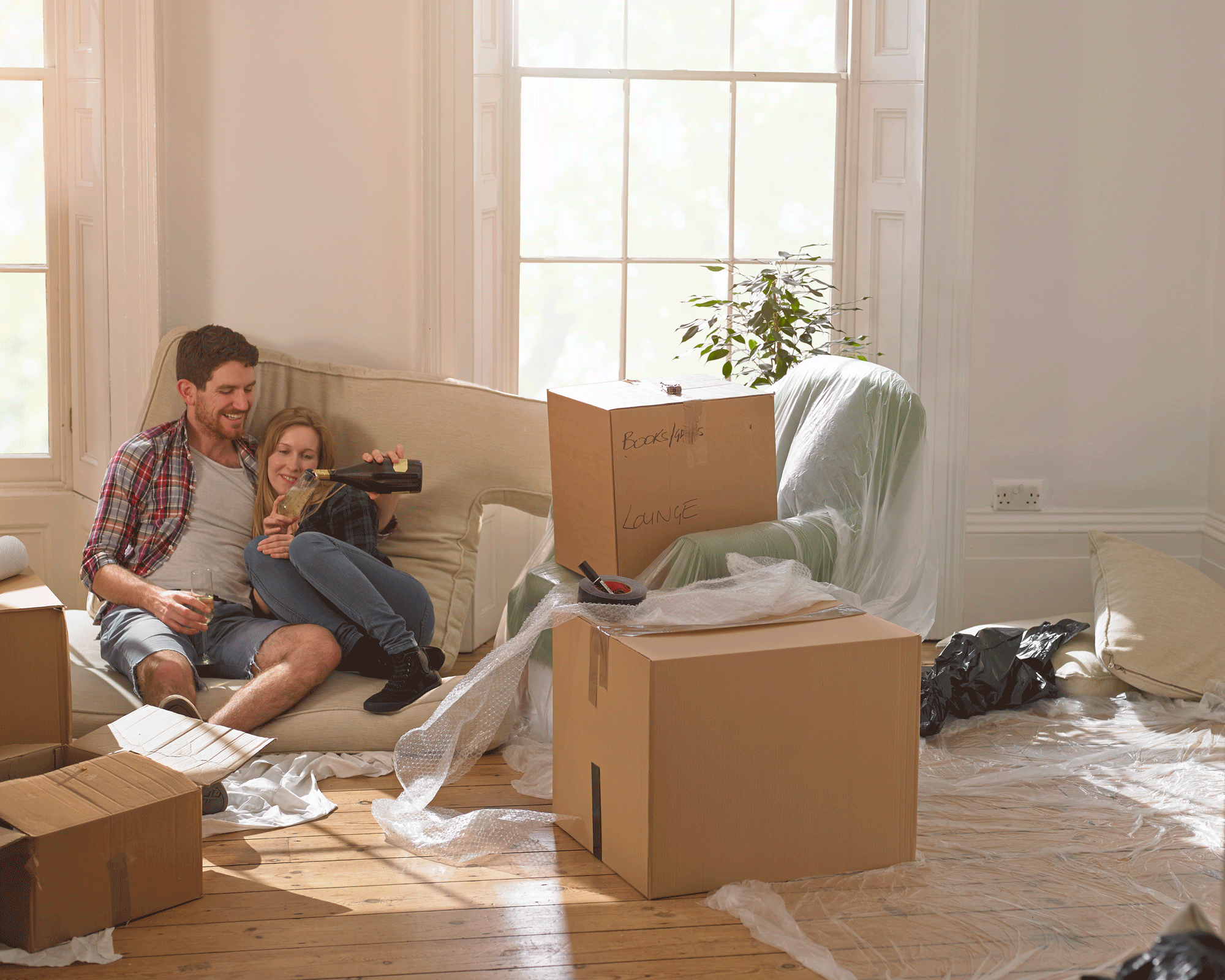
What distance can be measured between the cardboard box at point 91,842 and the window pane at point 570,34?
8.09 feet

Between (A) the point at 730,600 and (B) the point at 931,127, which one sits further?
(B) the point at 931,127

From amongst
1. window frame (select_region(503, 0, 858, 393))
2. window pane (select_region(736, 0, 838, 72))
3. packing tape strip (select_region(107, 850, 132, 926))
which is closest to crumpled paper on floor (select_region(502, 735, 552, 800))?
packing tape strip (select_region(107, 850, 132, 926))

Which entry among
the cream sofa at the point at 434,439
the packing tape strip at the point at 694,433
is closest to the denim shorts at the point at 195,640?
the cream sofa at the point at 434,439

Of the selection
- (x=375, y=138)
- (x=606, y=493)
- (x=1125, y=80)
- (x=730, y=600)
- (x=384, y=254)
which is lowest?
(x=730, y=600)

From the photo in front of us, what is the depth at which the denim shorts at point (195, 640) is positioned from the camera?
2.75 m

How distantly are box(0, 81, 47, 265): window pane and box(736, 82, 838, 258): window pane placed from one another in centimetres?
213

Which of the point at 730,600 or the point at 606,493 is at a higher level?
the point at 606,493

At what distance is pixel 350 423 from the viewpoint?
3273 millimetres

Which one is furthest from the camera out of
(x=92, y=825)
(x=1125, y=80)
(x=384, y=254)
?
(x=1125, y=80)

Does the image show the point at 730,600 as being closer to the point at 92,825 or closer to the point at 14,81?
the point at 92,825

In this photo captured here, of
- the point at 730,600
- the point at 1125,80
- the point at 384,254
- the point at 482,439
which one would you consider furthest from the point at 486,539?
the point at 1125,80

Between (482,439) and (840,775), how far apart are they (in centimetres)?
150

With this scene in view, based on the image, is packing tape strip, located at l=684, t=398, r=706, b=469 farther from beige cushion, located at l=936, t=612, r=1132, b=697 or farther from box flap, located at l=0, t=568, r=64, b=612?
box flap, located at l=0, t=568, r=64, b=612

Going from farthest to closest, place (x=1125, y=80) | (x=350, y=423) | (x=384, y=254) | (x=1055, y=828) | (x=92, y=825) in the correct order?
(x=1125, y=80), (x=384, y=254), (x=350, y=423), (x=1055, y=828), (x=92, y=825)
